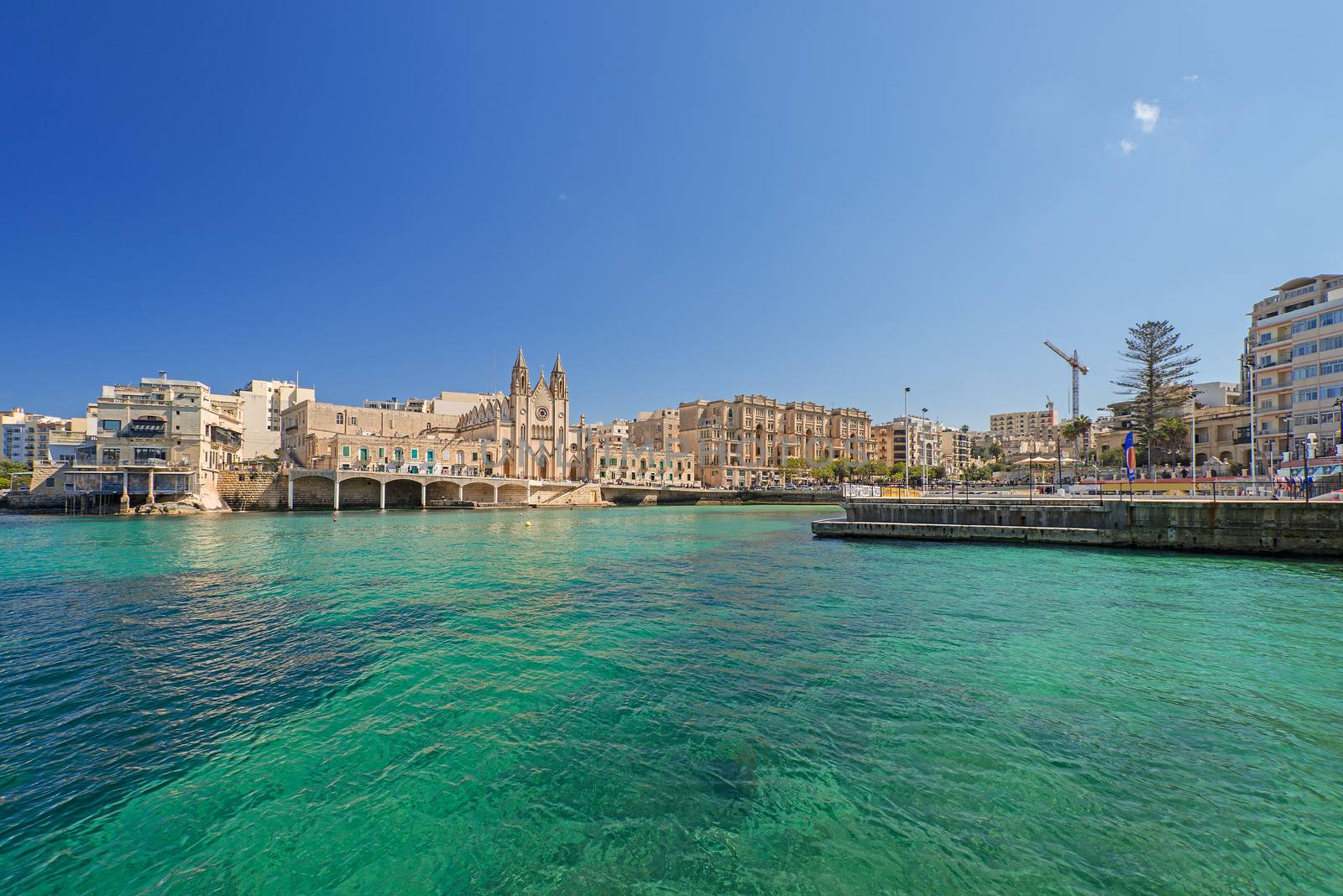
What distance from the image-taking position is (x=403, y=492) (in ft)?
227

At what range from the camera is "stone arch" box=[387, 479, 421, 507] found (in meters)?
68.2

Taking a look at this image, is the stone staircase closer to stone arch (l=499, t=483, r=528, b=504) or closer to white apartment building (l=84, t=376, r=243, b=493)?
stone arch (l=499, t=483, r=528, b=504)

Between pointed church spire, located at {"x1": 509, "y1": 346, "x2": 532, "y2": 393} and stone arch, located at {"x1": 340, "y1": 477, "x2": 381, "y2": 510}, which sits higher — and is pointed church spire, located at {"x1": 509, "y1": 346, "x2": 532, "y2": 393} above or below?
above

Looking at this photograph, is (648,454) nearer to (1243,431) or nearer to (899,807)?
(1243,431)

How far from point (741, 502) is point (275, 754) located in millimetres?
78062

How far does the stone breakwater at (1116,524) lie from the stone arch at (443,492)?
2094 inches

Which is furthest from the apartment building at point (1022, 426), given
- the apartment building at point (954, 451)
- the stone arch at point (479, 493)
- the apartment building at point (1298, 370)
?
the stone arch at point (479, 493)

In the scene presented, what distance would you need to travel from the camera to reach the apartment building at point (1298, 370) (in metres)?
39.0

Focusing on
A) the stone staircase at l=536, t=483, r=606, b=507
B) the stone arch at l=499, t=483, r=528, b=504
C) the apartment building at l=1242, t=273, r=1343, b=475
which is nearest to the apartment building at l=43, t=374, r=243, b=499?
the stone arch at l=499, t=483, r=528, b=504

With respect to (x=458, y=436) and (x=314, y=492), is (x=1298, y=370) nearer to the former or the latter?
(x=314, y=492)

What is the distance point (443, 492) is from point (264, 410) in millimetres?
46706

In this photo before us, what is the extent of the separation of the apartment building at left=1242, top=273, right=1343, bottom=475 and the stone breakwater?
26.6 meters

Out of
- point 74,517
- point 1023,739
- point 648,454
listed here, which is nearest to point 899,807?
point 1023,739

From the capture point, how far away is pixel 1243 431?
58.0m
